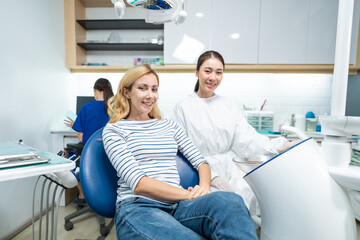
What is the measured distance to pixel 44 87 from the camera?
2369 mm

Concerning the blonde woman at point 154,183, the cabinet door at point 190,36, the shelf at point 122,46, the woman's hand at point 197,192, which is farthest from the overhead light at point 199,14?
the woman's hand at point 197,192

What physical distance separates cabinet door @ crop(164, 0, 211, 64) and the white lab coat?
118 cm

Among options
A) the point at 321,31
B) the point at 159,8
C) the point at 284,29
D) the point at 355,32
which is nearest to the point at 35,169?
the point at 159,8

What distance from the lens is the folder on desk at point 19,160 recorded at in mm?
797

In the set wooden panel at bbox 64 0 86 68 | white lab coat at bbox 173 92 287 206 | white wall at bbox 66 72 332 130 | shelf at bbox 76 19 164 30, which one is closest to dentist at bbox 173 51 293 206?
white lab coat at bbox 173 92 287 206

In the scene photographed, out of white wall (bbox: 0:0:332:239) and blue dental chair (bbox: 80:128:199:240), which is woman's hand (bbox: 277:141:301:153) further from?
white wall (bbox: 0:0:332:239)

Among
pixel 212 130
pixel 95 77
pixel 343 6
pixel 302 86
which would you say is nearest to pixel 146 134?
pixel 212 130

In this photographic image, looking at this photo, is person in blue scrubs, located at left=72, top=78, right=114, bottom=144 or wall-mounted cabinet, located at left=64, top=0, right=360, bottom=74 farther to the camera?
wall-mounted cabinet, located at left=64, top=0, right=360, bottom=74

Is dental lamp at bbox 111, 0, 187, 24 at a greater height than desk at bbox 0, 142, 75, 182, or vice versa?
dental lamp at bbox 111, 0, 187, 24

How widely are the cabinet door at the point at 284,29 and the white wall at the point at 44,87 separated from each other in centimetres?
38

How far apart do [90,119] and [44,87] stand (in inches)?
29.1

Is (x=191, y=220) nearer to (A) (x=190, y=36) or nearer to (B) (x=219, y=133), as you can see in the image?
(B) (x=219, y=133)

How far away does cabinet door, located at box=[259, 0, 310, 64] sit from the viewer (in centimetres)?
250

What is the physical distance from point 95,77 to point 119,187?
2.31m
